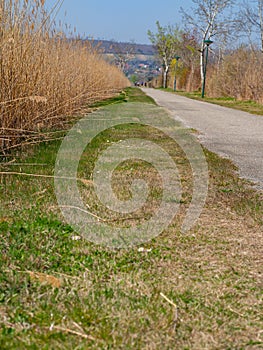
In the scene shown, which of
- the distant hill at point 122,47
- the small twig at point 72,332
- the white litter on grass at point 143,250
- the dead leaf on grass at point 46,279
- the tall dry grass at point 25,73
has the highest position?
the distant hill at point 122,47

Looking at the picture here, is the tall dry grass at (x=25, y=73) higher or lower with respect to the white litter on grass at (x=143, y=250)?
higher

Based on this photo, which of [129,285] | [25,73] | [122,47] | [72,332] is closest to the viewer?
[72,332]

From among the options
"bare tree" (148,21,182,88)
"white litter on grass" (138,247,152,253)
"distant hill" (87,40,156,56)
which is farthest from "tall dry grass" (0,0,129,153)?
"bare tree" (148,21,182,88)

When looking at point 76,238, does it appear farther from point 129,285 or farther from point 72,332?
point 72,332

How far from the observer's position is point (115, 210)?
2.38 m

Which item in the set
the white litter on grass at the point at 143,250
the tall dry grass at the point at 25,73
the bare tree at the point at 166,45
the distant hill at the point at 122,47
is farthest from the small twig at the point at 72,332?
the bare tree at the point at 166,45

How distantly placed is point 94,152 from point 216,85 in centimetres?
1868

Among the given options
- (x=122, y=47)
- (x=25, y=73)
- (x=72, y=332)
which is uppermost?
(x=122, y=47)

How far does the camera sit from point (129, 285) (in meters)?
1.58

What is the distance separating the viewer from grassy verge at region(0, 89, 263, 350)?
50.8 inches

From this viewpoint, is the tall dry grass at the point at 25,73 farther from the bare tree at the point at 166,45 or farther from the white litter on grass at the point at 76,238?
the bare tree at the point at 166,45

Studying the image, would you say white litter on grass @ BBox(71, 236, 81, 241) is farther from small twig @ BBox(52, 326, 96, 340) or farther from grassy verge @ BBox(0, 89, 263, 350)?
small twig @ BBox(52, 326, 96, 340)

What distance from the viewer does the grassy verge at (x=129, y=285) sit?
4.24 feet

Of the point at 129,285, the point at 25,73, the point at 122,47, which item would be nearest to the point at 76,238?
the point at 129,285
